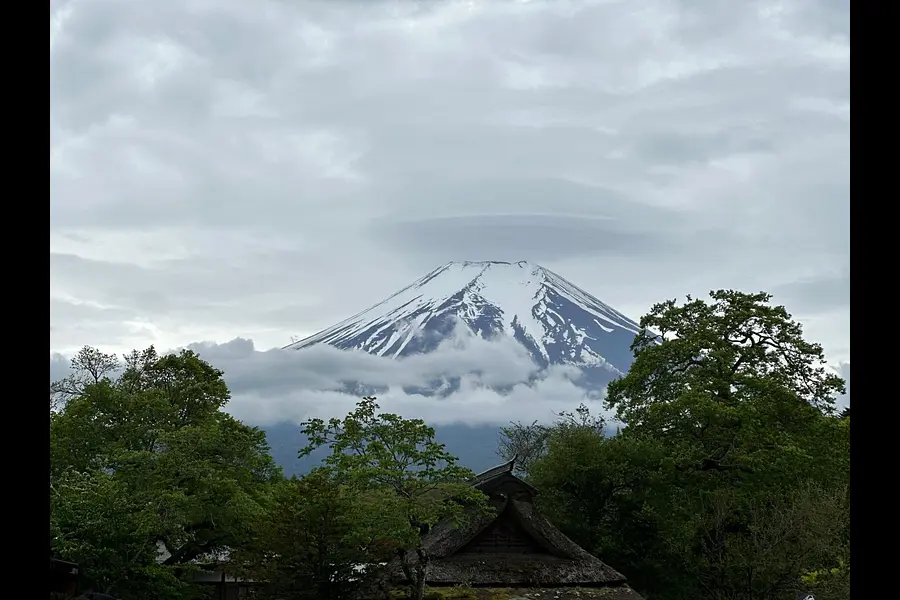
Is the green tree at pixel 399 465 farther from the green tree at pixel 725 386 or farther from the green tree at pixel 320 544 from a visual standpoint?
the green tree at pixel 725 386

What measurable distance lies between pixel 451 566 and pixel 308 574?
254 centimetres

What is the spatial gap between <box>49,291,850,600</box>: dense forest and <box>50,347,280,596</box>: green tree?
0.11 ft

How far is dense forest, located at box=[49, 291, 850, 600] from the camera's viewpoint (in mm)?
12047

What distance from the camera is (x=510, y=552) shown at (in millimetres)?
14227

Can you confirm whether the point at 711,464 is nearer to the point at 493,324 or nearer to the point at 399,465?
the point at 399,465

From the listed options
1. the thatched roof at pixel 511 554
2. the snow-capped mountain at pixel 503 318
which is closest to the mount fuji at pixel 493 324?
the snow-capped mountain at pixel 503 318

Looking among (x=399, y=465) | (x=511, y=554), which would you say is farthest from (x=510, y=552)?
(x=399, y=465)

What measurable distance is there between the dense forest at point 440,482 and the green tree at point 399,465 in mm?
28

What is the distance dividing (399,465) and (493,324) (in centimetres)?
7348

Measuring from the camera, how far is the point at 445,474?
486 inches

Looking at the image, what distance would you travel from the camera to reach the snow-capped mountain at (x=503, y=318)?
77688 millimetres
